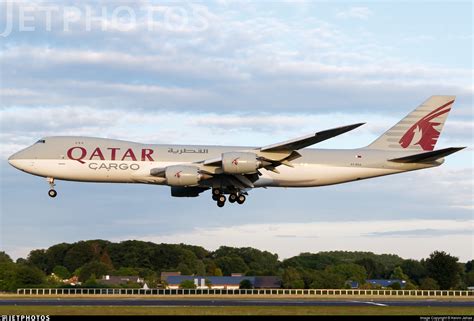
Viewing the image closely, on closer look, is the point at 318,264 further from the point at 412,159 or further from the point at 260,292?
the point at 412,159

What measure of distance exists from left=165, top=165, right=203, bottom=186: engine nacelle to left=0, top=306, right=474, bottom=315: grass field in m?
8.89

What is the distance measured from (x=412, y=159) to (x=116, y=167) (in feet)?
65.9

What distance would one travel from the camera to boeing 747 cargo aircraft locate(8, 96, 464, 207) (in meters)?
56.4

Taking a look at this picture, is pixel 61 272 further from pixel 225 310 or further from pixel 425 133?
pixel 225 310

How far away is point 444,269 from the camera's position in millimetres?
94188

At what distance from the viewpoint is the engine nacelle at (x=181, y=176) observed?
184ft

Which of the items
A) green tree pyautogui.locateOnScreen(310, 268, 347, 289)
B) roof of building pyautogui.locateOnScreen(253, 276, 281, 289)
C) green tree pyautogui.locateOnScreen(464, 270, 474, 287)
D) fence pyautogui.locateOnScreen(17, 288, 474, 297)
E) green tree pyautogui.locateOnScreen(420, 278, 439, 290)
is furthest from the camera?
green tree pyautogui.locateOnScreen(464, 270, 474, 287)

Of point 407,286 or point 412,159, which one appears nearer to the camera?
point 412,159

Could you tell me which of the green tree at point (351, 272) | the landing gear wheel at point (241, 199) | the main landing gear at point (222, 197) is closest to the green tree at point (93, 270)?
the green tree at point (351, 272)

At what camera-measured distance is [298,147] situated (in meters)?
57.0

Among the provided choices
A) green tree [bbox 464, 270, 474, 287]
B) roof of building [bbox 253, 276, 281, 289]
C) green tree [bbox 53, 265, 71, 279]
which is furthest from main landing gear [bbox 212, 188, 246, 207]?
green tree [bbox 53, 265, 71, 279]

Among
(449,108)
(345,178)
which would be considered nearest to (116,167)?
(345,178)

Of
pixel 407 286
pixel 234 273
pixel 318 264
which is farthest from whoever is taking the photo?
pixel 318 264

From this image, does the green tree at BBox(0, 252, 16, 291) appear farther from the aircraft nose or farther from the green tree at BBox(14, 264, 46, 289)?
the aircraft nose
